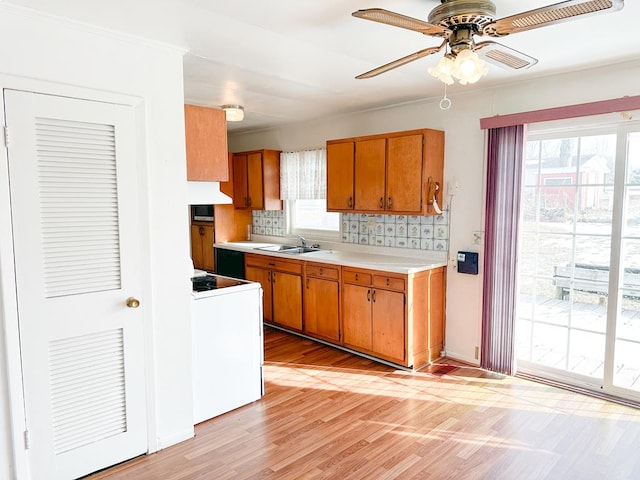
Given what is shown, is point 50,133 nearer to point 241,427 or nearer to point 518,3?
point 241,427

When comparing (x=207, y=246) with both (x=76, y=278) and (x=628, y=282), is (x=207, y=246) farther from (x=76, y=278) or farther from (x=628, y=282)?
(x=628, y=282)

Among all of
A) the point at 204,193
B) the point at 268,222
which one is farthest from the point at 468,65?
the point at 268,222

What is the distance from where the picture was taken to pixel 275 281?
486 cm

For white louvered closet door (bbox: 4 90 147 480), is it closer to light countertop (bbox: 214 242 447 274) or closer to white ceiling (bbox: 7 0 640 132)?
white ceiling (bbox: 7 0 640 132)

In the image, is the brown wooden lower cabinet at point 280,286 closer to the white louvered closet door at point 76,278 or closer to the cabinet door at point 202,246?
the cabinet door at point 202,246

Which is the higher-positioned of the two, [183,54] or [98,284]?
[183,54]

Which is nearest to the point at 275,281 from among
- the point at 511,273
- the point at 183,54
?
the point at 511,273

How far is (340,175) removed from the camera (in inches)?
176

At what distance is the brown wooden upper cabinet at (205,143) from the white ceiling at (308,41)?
1.16 feet

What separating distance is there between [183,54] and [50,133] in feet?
2.99

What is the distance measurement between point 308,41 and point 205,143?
36.1 inches

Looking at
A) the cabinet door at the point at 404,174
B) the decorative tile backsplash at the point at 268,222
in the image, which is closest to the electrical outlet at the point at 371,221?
the cabinet door at the point at 404,174

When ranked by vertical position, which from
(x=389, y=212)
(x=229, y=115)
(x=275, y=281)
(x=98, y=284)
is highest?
(x=229, y=115)

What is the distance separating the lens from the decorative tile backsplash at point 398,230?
13.4 ft
